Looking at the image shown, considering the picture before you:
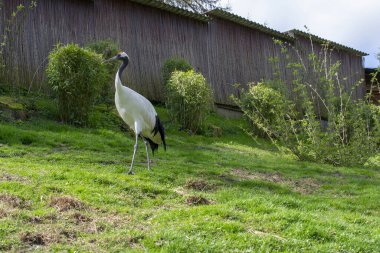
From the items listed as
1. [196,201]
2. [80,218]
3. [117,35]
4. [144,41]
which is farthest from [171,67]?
[80,218]

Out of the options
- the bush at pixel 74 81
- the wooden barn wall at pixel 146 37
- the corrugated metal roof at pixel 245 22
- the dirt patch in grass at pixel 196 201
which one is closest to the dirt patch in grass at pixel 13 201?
the dirt patch in grass at pixel 196 201

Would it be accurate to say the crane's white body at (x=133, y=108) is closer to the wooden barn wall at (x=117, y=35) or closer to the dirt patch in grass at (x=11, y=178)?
the dirt patch in grass at (x=11, y=178)

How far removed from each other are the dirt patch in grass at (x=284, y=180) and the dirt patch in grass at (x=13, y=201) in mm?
4350

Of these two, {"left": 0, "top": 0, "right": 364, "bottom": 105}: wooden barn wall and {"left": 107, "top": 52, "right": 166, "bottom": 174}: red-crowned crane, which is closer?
{"left": 107, "top": 52, "right": 166, "bottom": 174}: red-crowned crane

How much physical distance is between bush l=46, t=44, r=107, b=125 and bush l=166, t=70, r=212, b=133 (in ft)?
11.2

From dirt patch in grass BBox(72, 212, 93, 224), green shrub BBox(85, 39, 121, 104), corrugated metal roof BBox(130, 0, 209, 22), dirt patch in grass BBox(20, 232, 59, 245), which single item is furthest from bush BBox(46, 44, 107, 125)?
dirt patch in grass BBox(20, 232, 59, 245)

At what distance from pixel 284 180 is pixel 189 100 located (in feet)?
19.7

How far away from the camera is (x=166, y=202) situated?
596cm

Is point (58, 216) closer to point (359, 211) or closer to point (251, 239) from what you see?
point (251, 239)

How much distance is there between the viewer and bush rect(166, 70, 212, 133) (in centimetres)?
1446

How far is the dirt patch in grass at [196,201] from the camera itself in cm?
596

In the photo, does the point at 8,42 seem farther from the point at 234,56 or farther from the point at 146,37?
the point at 234,56

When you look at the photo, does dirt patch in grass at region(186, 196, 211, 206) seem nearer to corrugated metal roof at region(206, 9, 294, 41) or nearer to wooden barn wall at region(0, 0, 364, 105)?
wooden barn wall at region(0, 0, 364, 105)

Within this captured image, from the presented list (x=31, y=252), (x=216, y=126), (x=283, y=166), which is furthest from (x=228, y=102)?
(x=31, y=252)
